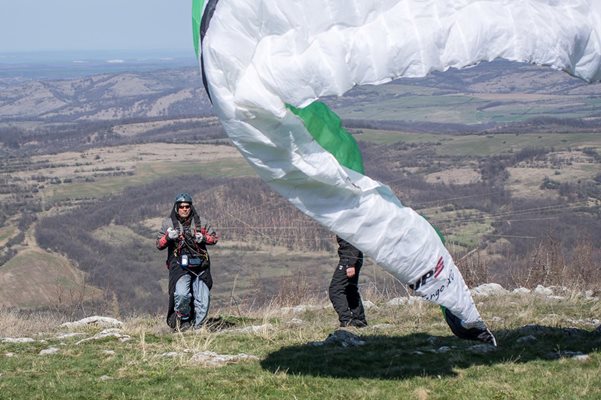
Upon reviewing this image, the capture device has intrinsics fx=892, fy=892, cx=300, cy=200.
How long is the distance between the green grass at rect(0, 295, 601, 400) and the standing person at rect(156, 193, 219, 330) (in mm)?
374

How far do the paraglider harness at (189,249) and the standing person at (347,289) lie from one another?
1722mm

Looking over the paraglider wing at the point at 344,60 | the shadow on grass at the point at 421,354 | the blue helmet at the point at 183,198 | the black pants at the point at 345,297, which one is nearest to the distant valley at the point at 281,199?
the black pants at the point at 345,297

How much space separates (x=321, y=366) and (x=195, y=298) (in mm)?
3122

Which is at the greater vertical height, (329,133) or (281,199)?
(329,133)

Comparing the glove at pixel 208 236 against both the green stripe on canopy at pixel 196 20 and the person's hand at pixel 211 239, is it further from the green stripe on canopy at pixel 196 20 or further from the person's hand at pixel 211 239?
the green stripe on canopy at pixel 196 20

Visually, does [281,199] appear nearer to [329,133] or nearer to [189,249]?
[189,249]

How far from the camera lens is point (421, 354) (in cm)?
891

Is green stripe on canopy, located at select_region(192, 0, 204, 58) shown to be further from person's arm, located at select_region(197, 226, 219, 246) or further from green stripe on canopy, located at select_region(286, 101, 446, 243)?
person's arm, located at select_region(197, 226, 219, 246)

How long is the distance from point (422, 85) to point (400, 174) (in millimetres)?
85737

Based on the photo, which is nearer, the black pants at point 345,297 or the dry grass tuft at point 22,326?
the black pants at point 345,297

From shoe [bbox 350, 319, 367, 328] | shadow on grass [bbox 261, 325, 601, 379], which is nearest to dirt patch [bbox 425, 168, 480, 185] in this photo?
shoe [bbox 350, 319, 367, 328]

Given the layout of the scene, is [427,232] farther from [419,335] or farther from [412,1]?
[419,335]

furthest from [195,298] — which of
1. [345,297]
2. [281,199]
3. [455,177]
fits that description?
[455,177]

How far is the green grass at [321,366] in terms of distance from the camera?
7.43 meters
